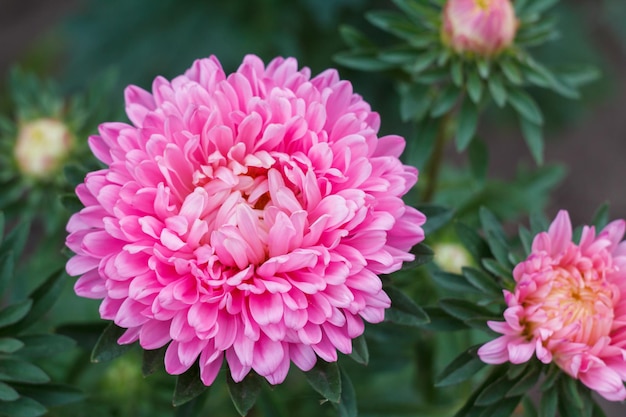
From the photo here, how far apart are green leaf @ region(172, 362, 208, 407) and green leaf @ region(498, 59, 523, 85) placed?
0.81 meters

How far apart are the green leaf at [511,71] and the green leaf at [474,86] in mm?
51

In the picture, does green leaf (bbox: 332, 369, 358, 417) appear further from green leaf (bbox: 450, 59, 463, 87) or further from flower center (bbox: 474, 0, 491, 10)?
flower center (bbox: 474, 0, 491, 10)

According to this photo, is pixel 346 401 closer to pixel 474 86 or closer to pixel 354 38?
pixel 474 86

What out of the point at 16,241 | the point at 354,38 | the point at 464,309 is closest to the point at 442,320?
the point at 464,309

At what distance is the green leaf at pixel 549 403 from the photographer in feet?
4.06

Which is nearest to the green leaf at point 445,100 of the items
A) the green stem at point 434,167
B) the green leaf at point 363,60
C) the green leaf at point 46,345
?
the green leaf at point 363,60

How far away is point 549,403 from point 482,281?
0.72 feet

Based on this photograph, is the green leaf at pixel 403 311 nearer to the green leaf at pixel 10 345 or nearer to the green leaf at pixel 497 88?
the green leaf at pixel 497 88

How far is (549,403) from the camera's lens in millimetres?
1242

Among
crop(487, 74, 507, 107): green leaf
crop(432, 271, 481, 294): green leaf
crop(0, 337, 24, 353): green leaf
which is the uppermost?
crop(487, 74, 507, 107): green leaf

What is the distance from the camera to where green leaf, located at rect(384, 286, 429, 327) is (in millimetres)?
1231

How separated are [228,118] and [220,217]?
0.49ft

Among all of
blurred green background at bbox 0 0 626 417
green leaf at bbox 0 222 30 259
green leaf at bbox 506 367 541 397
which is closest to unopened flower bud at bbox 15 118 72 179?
blurred green background at bbox 0 0 626 417

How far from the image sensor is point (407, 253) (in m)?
1.18
